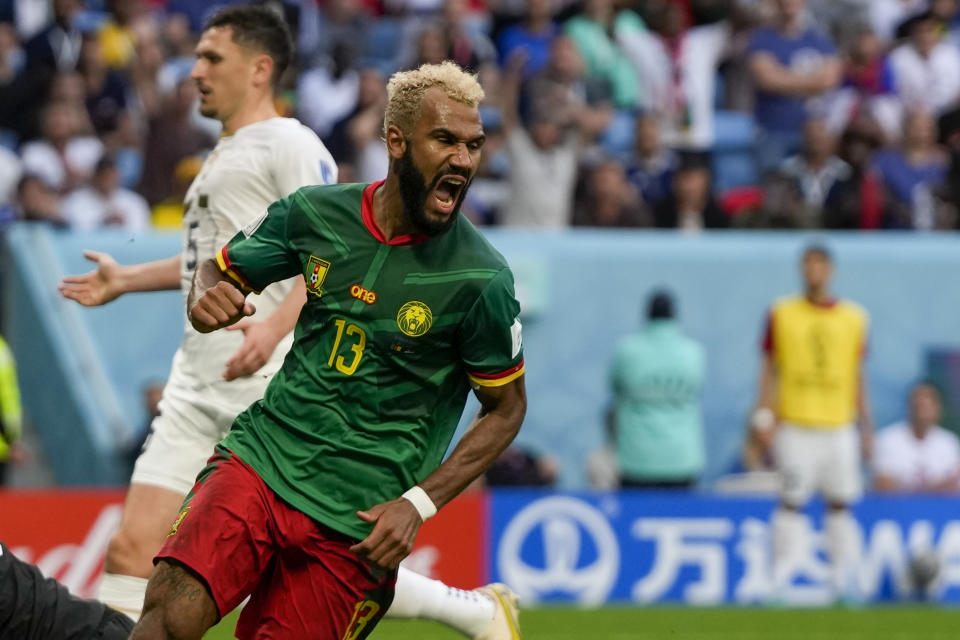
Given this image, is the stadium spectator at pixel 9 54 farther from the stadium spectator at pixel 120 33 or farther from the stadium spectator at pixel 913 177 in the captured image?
the stadium spectator at pixel 913 177

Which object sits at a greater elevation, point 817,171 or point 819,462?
point 817,171

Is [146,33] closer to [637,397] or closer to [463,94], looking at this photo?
[637,397]

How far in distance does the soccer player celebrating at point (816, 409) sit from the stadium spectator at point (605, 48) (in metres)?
3.92

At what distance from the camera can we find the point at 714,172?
55.6 feet

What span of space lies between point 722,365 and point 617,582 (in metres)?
2.93

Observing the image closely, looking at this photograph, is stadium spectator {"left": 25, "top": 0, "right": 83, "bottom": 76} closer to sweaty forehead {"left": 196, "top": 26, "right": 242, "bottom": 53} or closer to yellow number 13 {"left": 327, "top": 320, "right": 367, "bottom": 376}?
sweaty forehead {"left": 196, "top": 26, "right": 242, "bottom": 53}

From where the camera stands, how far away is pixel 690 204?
51.9 feet

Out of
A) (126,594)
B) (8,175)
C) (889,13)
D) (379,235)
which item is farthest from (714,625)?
(889,13)

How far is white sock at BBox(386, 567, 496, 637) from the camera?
686 centimetres

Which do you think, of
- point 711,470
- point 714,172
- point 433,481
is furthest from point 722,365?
point 433,481

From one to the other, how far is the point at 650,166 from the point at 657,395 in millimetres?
3188

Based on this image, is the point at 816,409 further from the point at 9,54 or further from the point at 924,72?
the point at 9,54

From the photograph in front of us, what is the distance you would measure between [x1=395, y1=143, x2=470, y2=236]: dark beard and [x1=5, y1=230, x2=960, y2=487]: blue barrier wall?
31.5 ft

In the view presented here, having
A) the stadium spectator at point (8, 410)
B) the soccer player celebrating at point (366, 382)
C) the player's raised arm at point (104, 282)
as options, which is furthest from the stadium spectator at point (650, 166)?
the soccer player celebrating at point (366, 382)
